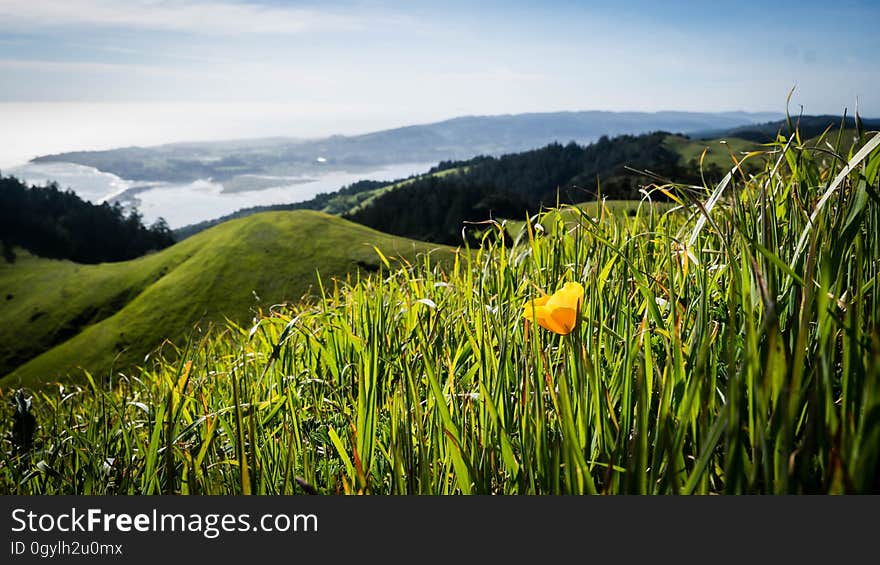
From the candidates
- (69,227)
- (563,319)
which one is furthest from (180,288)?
(69,227)

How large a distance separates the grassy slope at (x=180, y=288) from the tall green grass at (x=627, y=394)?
1553 inches

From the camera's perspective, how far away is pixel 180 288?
193 ft

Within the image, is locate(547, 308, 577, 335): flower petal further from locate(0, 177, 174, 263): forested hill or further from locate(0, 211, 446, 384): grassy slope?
locate(0, 177, 174, 263): forested hill

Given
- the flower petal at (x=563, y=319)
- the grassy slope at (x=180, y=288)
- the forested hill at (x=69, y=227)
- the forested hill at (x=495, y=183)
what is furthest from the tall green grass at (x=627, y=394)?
the forested hill at (x=69, y=227)

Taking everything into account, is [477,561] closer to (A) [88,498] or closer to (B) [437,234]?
(A) [88,498]

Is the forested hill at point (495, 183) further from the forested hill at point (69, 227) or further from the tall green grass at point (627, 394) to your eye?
the tall green grass at point (627, 394)

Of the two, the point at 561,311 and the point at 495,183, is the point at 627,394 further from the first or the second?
the point at 495,183

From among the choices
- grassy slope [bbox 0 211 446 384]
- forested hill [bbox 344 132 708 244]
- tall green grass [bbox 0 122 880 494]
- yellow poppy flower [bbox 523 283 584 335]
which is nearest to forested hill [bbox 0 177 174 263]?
grassy slope [bbox 0 211 446 384]

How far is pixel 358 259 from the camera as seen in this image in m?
52.1

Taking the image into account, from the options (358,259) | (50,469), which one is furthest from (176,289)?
(50,469)

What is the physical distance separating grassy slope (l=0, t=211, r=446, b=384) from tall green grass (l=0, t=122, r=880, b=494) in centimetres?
3944

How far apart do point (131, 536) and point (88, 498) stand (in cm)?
16

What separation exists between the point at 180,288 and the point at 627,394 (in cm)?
6480

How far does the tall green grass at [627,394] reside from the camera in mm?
993
